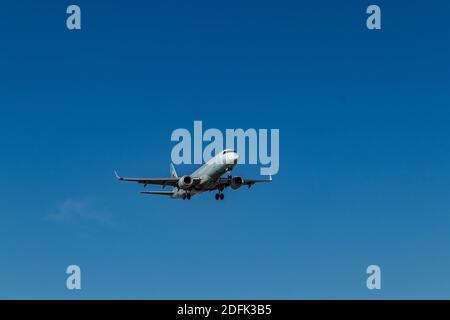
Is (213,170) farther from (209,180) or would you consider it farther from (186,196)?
(186,196)

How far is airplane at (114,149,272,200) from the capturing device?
106m

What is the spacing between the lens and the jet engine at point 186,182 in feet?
364

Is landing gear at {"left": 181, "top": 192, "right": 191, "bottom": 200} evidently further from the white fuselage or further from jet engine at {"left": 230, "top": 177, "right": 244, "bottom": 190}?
jet engine at {"left": 230, "top": 177, "right": 244, "bottom": 190}

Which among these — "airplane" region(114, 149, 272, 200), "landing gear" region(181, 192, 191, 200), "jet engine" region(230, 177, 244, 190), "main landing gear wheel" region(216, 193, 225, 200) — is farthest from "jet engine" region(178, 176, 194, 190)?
"jet engine" region(230, 177, 244, 190)

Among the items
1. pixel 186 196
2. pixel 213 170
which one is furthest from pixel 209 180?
pixel 186 196

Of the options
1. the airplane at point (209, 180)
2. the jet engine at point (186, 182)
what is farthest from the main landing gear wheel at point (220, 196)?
the jet engine at point (186, 182)

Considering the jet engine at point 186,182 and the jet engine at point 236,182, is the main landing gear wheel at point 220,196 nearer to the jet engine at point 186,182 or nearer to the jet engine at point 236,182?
the jet engine at point 236,182

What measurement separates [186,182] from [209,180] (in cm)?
377

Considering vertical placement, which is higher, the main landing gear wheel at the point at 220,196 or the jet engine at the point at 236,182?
the jet engine at the point at 236,182
